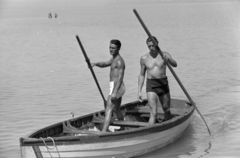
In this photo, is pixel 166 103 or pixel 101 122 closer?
pixel 166 103

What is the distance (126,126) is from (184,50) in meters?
25.5

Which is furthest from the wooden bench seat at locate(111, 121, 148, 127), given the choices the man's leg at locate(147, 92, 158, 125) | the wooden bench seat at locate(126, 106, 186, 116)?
the wooden bench seat at locate(126, 106, 186, 116)

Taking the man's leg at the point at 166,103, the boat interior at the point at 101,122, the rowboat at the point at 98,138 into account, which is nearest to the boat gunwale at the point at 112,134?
the rowboat at the point at 98,138

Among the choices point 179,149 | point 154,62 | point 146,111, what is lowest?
point 179,149

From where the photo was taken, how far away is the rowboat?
36.6ft

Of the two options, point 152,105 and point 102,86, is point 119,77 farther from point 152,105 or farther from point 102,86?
point 102,86

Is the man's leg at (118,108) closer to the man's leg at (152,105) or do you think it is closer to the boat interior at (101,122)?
the boat interior at (101,122)

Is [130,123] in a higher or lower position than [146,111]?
lower

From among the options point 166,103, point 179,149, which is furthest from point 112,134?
point 179,149

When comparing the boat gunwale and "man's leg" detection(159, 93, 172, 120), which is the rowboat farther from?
"man's leg" detection(159, 93, 172, 120)

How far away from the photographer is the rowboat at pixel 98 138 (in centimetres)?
1116

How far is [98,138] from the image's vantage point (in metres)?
11.5

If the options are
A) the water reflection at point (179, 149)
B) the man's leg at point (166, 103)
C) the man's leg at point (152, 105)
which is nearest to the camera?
the man's leg at point (152, 105)

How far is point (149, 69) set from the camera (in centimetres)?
1326
